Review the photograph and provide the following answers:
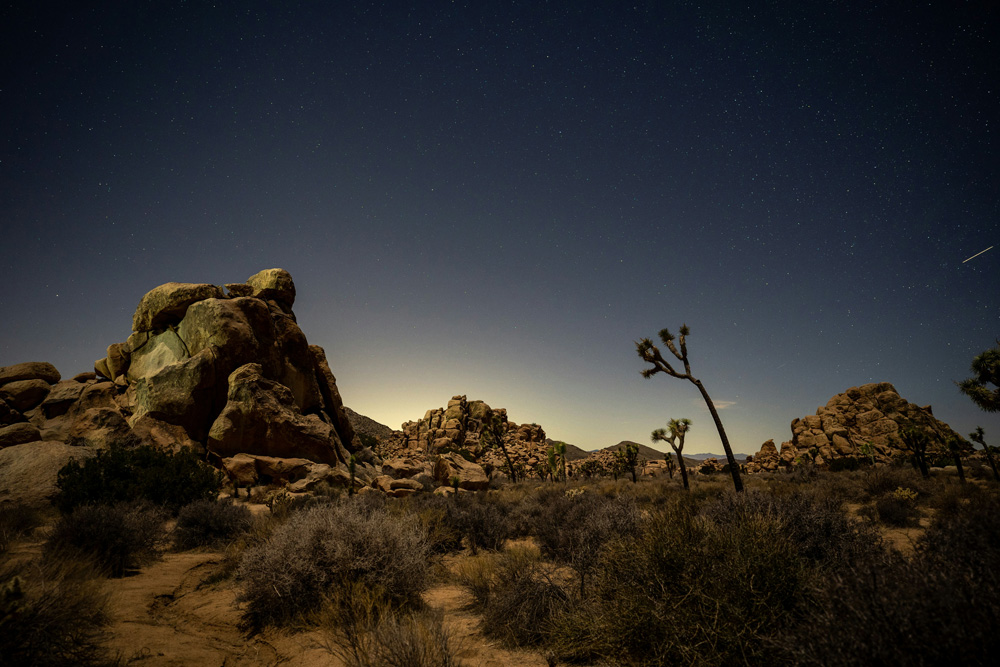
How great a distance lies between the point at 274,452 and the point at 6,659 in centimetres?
2674

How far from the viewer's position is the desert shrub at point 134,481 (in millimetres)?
11477

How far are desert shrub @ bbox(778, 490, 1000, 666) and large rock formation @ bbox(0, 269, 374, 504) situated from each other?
27.2 metres

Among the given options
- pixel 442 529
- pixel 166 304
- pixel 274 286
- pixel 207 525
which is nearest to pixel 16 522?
pixel 207 525

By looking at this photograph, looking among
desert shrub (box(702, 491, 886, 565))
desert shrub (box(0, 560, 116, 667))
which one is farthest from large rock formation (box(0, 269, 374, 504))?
desert shrub (box(702, 491, 886, 565))

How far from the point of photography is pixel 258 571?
567cm

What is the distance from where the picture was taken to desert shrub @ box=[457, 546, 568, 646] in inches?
194

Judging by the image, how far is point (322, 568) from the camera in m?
5.61

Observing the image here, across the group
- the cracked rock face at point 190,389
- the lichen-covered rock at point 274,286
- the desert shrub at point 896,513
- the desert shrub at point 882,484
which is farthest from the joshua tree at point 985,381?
the lichen-covered rock at point 274,286

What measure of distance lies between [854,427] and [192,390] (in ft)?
259

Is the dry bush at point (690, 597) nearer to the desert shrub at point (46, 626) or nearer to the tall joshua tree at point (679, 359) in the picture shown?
the desert shrub at point (46, 626)

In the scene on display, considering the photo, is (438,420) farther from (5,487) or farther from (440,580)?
(440,580)

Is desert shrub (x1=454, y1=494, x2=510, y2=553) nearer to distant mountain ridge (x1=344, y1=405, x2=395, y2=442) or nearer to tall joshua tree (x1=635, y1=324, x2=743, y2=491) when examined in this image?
tall joshua tree (x1=635, y1=324, x2=743, y2=491)

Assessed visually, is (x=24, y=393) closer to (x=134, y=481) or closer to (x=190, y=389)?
(x=190, y=389)

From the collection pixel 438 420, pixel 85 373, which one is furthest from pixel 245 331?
pixel 438 420
